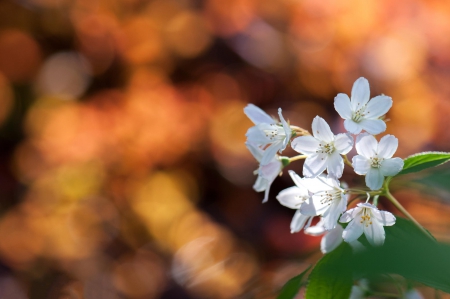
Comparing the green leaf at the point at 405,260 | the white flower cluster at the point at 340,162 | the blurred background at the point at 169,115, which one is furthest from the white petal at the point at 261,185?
A: the blurred background at the point at 169,115

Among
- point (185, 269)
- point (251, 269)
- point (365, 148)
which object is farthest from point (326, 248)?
point (251, 269)

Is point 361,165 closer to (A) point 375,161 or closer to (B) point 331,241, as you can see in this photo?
(A) point 375,161

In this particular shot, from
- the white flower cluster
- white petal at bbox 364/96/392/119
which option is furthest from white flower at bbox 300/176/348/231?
white petal at bbox 364/96/392/119

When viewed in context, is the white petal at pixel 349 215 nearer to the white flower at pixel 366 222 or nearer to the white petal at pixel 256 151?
the white flower at pixel 366 222

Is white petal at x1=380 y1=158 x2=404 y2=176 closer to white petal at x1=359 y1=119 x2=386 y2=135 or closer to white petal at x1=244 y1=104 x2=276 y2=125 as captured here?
white petal at x1=359 y1=119 x2=386 y2=135

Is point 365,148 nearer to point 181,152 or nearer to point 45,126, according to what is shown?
point 181,152

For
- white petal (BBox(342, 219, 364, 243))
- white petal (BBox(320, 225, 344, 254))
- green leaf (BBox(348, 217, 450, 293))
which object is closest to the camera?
green leaf (BBox(348, 217, 450, 293))
